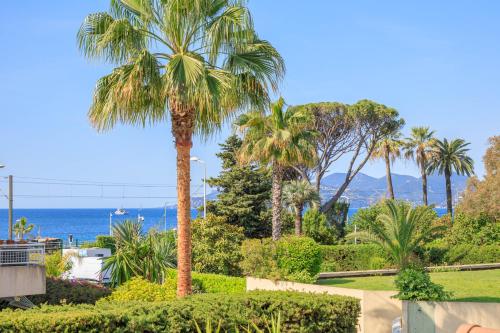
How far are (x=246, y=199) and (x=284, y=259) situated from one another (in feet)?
67.5

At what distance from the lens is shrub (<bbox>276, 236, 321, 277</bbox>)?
24.5 meters

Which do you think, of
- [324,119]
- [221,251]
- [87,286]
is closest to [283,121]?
[221,251]

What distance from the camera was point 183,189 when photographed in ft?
54.3

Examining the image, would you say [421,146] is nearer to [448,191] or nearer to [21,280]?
[448,191]

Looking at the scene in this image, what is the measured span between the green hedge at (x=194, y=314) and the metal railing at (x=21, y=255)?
239 inches

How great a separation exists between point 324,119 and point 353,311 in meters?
39.8

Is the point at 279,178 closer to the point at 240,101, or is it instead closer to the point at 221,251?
the point at 221,251

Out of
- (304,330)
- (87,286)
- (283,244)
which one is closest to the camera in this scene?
(304,330)

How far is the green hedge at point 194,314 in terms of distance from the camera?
11781mm

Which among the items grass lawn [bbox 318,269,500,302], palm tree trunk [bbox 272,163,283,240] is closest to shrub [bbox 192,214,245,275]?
palm tree trunk [bbox 272,163,283,240]

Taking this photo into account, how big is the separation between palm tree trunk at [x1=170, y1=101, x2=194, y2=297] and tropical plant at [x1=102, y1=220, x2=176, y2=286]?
8765mm

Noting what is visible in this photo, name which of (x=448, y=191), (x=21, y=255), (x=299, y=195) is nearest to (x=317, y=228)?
(x=299, y=195)

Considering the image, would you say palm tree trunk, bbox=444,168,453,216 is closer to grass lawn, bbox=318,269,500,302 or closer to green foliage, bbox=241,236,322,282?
grass lawn, bbox=318,269,500,302

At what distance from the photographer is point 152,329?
1263 centimetres
